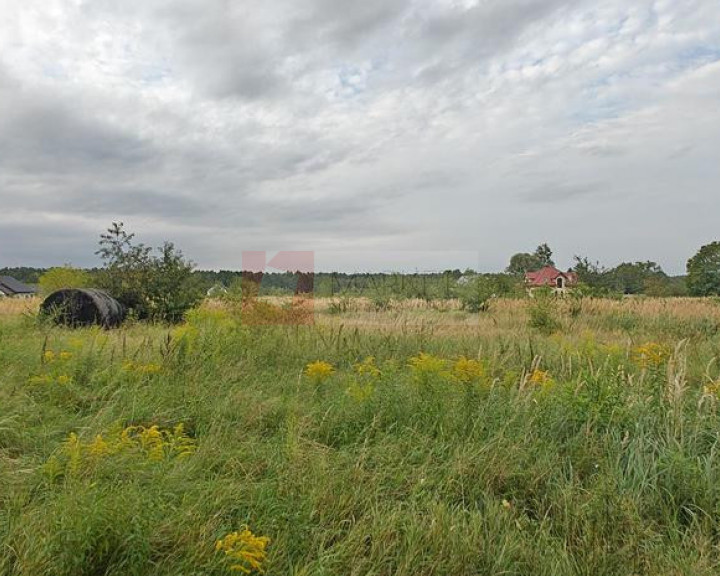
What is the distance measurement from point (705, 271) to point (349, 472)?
57906 mm

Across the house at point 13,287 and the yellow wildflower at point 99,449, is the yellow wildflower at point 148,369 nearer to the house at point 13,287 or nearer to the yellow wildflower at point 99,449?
the yellow wildflower at point 99,449

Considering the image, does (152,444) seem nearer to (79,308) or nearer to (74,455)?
(74,455)

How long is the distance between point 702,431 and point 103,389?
4706 millimetres

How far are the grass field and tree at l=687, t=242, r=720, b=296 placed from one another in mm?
52713

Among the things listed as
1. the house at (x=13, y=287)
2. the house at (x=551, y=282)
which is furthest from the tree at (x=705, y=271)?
the house at (x=13, y=287)

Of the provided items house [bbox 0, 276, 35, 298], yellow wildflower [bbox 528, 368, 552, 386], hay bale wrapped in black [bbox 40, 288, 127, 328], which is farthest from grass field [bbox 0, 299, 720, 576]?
house [bbox 0, 276, 35, 298]

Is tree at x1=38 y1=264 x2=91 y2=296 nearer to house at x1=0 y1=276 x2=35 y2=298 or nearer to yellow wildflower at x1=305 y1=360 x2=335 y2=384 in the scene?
yellow wildflower at x1=305 y1=360 x2=335 y2=384

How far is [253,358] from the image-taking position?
5.79 metres

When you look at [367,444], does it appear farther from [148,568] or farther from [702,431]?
[702,431]

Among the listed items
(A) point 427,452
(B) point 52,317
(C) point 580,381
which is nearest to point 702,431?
(C) point 580,381

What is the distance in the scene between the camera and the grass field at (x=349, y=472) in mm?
1970

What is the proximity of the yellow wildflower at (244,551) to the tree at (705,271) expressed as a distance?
181 feet

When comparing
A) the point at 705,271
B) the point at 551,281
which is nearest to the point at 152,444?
the point at 551,281

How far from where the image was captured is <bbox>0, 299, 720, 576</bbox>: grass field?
6.46 ft
